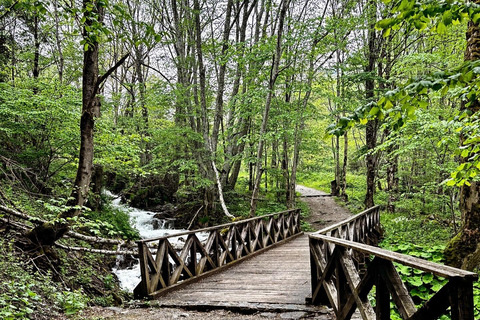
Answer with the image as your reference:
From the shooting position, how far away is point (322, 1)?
14656 millimetres

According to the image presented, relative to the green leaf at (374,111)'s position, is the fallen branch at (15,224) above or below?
below

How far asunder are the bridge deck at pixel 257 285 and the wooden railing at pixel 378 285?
0.68 meters

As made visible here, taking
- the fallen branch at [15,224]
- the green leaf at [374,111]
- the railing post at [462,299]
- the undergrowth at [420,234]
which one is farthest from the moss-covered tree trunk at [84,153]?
the undergrowth at [420,234]

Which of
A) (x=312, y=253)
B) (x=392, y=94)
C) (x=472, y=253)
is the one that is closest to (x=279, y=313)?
(x=312, y=253)

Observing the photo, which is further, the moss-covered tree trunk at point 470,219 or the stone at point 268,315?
the moss-covered tree trunk at point 470,219

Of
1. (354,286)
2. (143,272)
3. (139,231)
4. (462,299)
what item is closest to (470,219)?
(354,286)

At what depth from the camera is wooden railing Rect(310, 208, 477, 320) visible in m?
1.83

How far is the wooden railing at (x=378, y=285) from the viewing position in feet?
6.00

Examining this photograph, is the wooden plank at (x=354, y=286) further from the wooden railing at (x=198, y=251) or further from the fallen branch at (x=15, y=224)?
the fallen branch at (x=15, y=224)

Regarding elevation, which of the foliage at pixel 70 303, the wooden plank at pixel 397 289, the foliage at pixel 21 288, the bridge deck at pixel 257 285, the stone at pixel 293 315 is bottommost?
the bridge deck at pixel 257 285

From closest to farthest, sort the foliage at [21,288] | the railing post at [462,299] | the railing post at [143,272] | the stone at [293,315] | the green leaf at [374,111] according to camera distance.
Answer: the railing post at [462,299], the green leaf at [374,111], the foliage at [21,288], the stone at [293,315], the railing post at [143,272]

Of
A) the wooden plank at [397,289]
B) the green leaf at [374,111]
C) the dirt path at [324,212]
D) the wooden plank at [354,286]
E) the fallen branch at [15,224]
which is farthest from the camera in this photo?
the dirt path at [324,212]

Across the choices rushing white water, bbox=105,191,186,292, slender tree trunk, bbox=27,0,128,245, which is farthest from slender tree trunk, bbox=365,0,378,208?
slender tree trunk, bbox=27,0,128,245

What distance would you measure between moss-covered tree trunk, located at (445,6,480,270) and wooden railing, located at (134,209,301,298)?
474 cm
